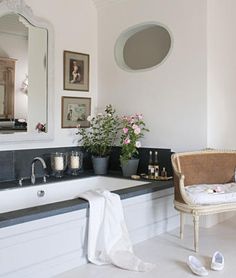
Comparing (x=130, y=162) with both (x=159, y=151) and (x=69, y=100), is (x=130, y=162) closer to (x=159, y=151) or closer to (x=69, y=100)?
(x=159, y=151)

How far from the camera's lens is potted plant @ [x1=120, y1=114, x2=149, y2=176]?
4.15 metres

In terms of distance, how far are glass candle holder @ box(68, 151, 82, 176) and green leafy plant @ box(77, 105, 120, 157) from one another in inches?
10.0

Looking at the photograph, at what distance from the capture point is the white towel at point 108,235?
279cm

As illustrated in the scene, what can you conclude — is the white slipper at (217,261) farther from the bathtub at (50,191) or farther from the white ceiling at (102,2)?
the white ceiling at (102,2)

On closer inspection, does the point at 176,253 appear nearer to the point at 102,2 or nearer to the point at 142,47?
the point at 142,47

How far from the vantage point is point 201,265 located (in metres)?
2.77

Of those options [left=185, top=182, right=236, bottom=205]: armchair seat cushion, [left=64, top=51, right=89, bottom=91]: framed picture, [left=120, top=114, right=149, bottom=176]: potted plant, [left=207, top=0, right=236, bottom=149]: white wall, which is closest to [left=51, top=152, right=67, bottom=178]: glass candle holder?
[left=120, top=114, right=149, bottom=176]: potted plant

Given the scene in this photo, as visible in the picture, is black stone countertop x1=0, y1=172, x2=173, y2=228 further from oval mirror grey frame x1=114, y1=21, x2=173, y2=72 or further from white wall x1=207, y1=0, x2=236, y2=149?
oval mirror grey frame x1=114, y1=21, x2=173, y2=72

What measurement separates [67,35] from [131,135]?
4.52 ft

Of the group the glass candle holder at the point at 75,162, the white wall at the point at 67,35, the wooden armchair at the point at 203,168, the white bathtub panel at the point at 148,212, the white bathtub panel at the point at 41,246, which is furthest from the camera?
the glass candle holder at the point at 75,162

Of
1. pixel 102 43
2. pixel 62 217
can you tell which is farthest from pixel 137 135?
pixel 62 217

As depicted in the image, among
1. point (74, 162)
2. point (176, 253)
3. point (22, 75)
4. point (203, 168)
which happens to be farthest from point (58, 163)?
point (176, 253)

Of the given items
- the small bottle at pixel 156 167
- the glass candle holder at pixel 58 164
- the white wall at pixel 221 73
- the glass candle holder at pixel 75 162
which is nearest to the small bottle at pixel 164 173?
the small bottle at pixel 156 167

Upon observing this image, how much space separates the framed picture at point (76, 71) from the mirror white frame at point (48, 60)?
9.2 inches
